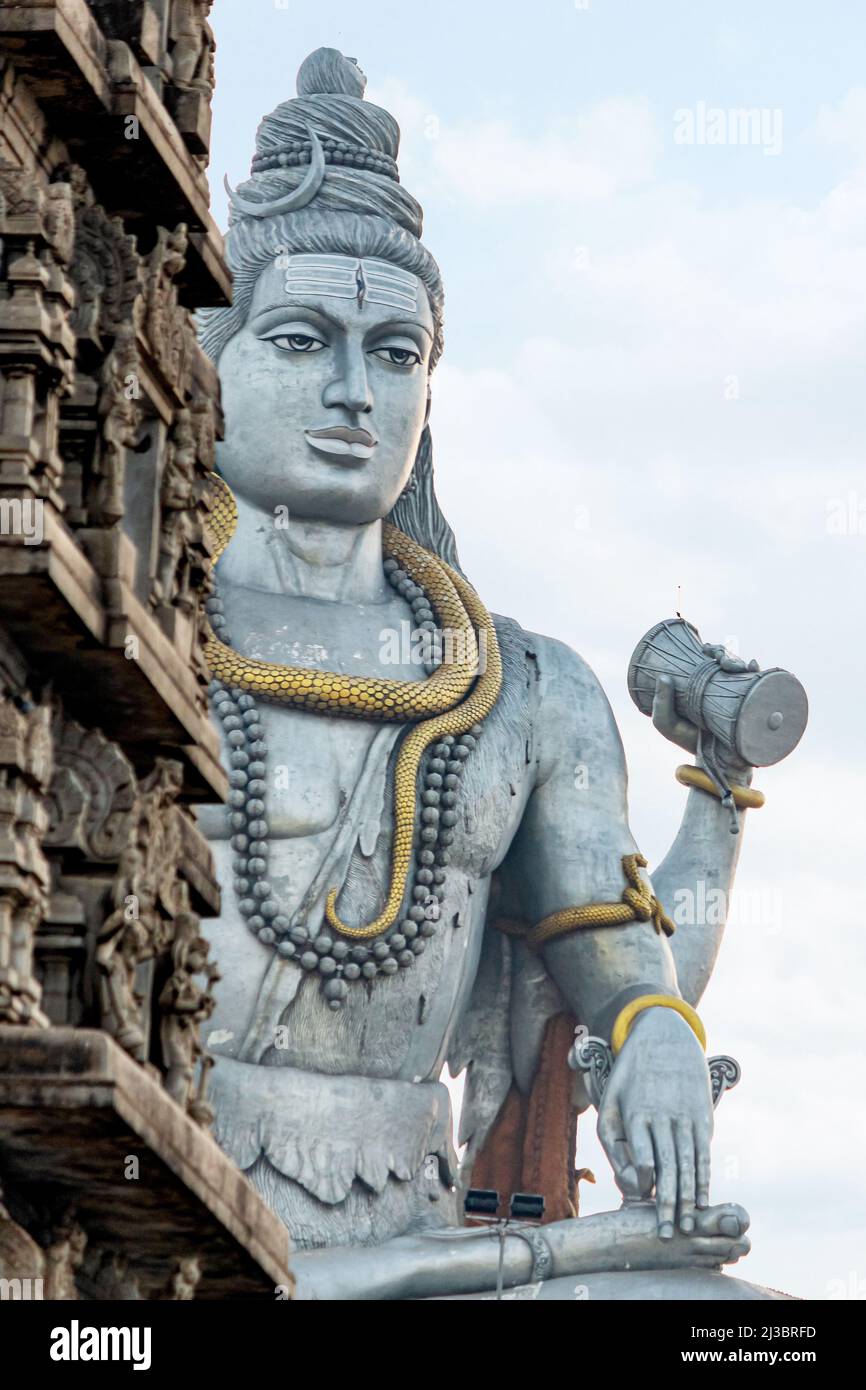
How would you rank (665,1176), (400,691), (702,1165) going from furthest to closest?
(400,691) < (702,1165) < (665,1176)

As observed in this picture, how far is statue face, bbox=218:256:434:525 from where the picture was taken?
26.7m

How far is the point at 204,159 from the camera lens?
17078 millimetres

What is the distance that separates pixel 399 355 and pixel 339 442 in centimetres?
72

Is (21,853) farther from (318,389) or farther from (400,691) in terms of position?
(318,389)

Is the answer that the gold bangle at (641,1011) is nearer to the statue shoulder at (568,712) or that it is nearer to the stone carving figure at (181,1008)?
the statue shoulder at (568,712)

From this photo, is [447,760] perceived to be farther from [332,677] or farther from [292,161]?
[292,161]

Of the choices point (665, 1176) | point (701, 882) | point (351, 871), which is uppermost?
point (701, 882)

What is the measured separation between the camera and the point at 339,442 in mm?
26750

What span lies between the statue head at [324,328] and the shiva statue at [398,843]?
0.02m

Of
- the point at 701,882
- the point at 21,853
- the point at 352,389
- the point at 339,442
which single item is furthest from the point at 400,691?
the point at 21,853

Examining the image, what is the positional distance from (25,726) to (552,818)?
42.4ft

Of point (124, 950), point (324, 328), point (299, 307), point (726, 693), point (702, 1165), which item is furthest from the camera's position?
point (726, 693)
